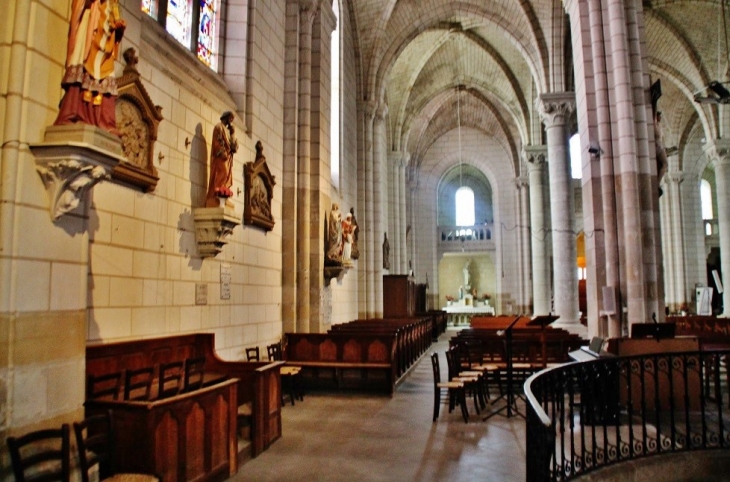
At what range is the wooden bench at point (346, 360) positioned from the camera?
29.5 feet

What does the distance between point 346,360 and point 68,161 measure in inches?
256

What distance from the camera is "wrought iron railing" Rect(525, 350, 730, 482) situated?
12.3 ft

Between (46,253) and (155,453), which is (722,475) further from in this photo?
(46,253)

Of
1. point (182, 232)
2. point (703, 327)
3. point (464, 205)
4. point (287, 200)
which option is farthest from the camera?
point (464, 205)

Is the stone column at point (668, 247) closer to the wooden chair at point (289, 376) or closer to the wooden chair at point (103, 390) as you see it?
the wooden chair at point (289, 376)

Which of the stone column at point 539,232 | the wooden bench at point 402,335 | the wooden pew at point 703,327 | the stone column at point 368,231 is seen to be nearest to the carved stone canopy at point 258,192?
the wooden bench at point 402,335

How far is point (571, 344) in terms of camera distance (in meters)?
9.41

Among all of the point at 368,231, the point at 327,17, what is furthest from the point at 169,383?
the point at 368,231

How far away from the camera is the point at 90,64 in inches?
141

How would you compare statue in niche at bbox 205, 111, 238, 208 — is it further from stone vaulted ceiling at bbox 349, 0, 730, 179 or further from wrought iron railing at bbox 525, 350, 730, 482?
stone vaulted ceiling at bbox 349, 0, 730, 179

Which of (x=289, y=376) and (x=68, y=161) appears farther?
(x=289, y=376)

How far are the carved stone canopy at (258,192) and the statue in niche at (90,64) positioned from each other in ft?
15.0

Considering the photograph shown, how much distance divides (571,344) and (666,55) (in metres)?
13.7

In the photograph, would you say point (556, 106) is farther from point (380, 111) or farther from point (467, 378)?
point (467, 378)
